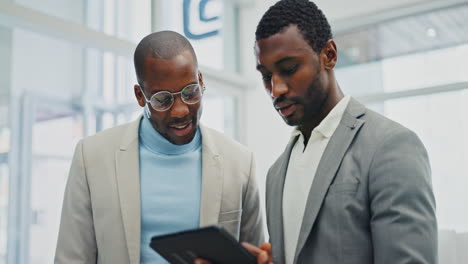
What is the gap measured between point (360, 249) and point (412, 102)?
2421mm

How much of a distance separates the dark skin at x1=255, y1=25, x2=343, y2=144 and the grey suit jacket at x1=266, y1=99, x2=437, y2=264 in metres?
0.07

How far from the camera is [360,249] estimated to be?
909 millimetres

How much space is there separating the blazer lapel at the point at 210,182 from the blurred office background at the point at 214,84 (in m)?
1.18

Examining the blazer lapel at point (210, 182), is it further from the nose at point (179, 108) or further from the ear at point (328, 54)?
the ear at point (328, 54)

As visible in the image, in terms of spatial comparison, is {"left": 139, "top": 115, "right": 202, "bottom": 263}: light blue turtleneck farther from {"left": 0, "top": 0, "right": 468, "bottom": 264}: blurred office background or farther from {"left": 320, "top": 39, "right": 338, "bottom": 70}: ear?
{"left": 0, "top": 0, "right": 468, "bottom": 264}: blurred office background

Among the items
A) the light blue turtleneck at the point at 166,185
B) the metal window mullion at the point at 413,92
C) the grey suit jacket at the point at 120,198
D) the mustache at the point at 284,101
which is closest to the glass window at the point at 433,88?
the metal window mullion at the point at 413,92

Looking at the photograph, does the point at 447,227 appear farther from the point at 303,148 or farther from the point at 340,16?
the point at 303,148

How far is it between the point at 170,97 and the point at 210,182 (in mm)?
257

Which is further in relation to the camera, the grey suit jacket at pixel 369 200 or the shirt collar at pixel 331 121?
the shirt collar at pixel 331 121

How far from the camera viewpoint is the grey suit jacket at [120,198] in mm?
1212

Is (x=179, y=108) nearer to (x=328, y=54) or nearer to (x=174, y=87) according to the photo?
(x=174, y=87)

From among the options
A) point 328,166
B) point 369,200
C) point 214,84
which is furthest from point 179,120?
point 214,84

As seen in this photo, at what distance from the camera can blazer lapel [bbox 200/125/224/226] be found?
124 cm

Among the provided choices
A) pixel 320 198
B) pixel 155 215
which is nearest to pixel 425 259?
pixel 320 198
